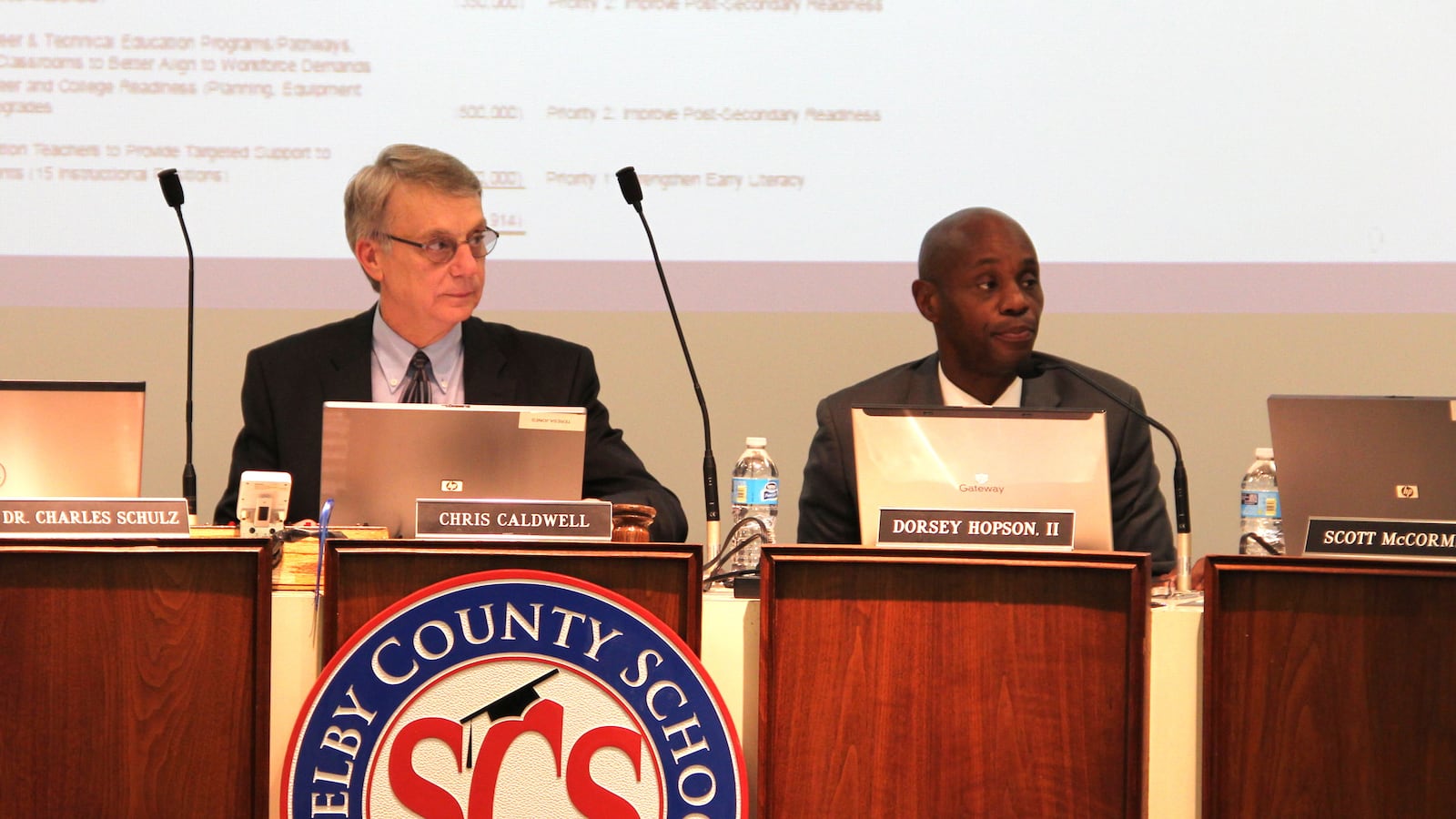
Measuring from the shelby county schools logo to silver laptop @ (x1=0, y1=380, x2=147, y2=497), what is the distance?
0.61 m

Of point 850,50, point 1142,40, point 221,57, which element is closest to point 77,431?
point 221,57

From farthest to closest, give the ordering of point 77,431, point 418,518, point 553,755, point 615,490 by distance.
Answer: point 615,490, point 77,431, point 418,518, point 553,755

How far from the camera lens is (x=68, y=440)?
2094 mm

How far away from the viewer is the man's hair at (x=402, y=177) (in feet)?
10.2

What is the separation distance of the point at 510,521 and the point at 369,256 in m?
1.50

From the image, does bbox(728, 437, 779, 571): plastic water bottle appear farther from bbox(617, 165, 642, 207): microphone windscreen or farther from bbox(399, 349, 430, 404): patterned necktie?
bbox(399, 349, 430, 404): patterned necktie

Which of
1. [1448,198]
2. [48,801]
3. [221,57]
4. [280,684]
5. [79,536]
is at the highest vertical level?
[221,57]

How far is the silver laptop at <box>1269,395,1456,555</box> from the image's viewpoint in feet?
6.22

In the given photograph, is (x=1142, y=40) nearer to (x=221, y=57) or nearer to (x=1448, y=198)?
(x=1448, y=198)

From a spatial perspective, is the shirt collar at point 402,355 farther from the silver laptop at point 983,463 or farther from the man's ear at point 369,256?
the silver laptop at point 983,463

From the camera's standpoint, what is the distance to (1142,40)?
3.50 metres

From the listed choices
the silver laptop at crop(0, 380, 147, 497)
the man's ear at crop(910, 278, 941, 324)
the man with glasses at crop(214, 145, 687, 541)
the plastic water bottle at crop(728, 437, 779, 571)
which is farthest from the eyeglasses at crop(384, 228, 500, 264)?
the silver laptop at crop(0, 380, 147, 497)

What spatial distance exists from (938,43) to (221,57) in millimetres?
1688

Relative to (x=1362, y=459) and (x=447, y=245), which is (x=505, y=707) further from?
(x=447, y=245)
